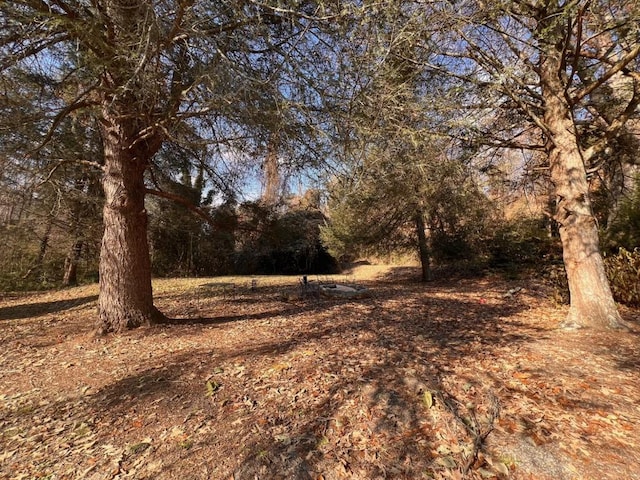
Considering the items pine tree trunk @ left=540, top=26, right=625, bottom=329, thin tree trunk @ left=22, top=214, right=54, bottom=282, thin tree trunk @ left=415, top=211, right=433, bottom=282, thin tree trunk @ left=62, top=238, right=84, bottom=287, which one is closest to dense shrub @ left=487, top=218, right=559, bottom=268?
thin tree trunk @ left=415, top=211, right=433, bottom=282

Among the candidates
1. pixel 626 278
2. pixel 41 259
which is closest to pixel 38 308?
pixel 41 259

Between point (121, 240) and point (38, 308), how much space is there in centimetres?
471

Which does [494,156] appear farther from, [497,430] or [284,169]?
[497,430]

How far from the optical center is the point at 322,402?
2.73m

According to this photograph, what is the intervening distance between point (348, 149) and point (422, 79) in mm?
2693

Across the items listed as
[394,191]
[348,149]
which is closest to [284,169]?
[348,149]

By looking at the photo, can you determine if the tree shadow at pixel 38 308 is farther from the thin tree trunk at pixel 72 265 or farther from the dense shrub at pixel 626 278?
the dense shrub at pixel 626 278

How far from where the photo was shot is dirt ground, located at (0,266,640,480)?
6.76ft

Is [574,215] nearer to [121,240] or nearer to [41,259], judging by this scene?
[121,240]

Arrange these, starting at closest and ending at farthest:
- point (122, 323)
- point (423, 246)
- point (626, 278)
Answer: point (122, 323) → point (626, 278) → point (423, 246)

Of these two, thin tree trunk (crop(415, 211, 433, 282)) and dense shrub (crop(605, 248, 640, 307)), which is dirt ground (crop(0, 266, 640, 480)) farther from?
thin tree trunk (crop(415, 211, 433, 282))

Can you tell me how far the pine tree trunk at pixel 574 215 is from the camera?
451 centimetres

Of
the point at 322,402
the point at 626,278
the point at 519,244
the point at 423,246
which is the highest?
the point at 423,246

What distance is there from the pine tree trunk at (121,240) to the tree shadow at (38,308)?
346 centimetres
